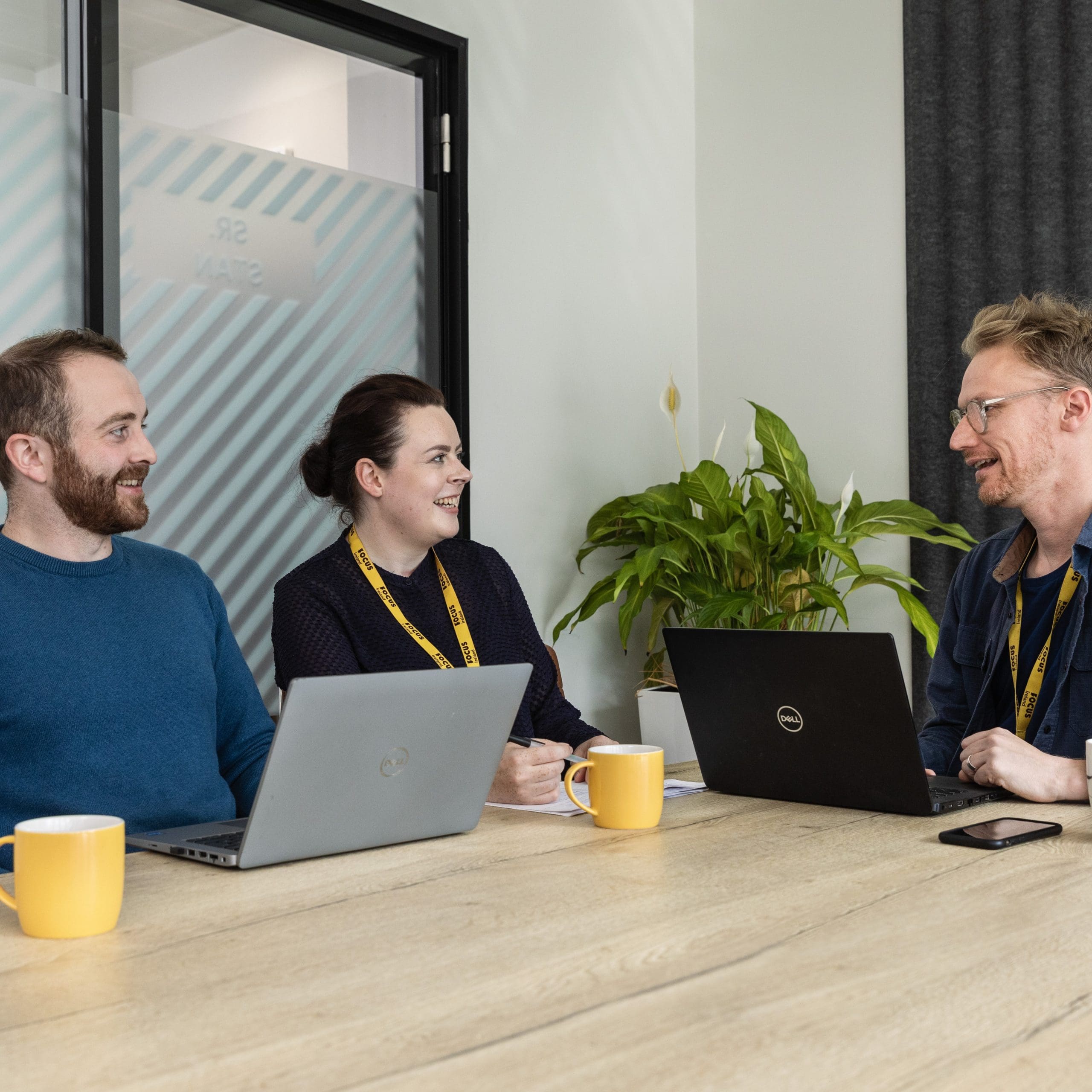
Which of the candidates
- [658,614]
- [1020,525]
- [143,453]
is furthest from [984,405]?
[658,614]

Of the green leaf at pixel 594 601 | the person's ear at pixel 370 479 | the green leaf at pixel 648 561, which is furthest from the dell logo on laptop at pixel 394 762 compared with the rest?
the green leaf at pixel 594 601

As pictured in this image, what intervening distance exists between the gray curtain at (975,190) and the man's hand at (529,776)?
2146 millimetres

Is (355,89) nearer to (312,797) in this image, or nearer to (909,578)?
(909,578)

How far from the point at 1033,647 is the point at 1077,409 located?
415mm

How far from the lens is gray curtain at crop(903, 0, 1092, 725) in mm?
3355

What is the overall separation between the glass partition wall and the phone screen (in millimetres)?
1968

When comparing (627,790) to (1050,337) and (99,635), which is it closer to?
(99,635)

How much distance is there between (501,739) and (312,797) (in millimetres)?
248

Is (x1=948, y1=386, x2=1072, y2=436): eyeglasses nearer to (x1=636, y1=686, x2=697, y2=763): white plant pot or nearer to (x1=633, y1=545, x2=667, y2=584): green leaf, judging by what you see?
(x1=633, y1=545, x2=667, y2=584): green leaf

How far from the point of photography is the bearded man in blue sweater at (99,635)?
1.66 metres

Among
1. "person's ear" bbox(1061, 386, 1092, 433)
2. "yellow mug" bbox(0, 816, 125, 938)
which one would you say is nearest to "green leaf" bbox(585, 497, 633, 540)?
"person's ear" bbox(1061, 386, 1092, 433)

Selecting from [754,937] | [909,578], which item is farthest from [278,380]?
[754,937]

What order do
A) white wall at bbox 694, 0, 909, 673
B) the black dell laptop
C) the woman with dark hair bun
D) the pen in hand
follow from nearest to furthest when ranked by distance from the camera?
the black dell laptop
the pen in hand
the woman with dark hair bun
white wall at bbox 694, 0, 909, 673

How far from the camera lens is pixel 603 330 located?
3850mm
